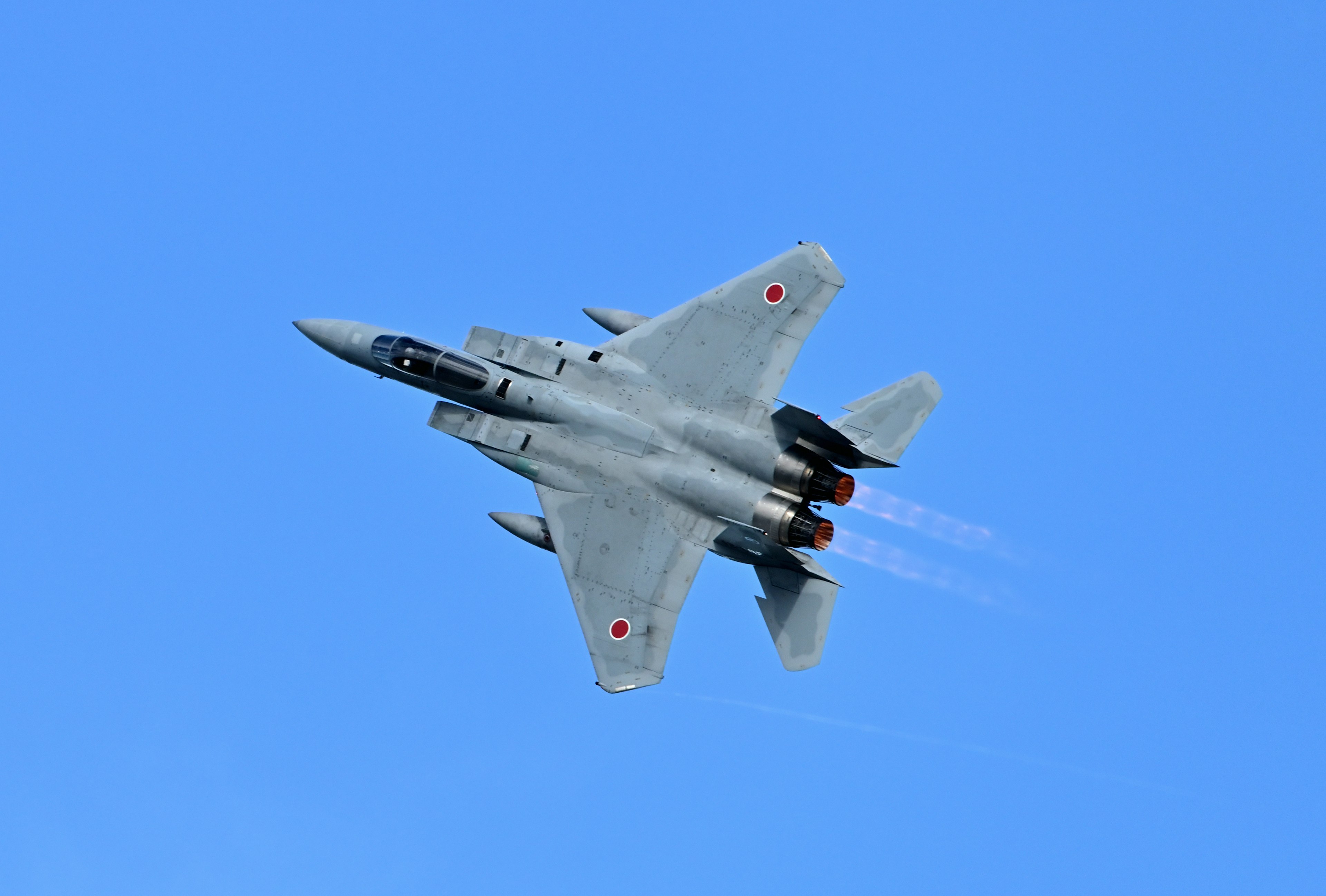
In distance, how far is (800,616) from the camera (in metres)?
26.7

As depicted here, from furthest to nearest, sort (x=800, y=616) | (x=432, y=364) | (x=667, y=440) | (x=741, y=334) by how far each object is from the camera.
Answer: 1. (x=741, y=334)
2. (x=432, y=364)
3. (x=667, y=440)
4. (x=800, y=616)

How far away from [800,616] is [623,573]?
147 inches

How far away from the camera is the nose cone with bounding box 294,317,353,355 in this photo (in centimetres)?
2975

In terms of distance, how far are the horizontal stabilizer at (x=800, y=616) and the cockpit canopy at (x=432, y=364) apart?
7353 millimetres

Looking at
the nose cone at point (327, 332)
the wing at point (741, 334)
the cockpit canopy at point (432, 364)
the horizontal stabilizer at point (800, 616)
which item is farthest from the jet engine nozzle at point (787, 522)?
the nose cone at point (327, 332)

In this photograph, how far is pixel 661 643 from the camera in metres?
27.4

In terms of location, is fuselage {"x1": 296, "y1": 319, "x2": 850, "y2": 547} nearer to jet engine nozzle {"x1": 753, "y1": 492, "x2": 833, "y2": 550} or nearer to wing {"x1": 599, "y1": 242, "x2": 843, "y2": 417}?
jet engine nozzle {"x1": 753, "y1": 492, "x2": 833, "y2": 550}

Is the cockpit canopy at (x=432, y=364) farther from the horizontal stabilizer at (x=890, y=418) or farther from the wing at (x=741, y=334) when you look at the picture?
the horizontal stabilizer at (x=890, y=418)

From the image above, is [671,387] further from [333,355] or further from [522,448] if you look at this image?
[333,355]

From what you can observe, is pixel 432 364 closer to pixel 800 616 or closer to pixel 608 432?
pixel 608 432

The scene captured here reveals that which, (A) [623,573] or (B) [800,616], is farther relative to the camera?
(A) [623,573]

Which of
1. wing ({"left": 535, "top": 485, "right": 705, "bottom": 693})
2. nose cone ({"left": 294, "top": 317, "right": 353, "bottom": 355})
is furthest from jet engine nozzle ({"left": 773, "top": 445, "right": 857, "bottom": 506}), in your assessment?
nose cone ({"left": 294, "top": 317, "right": 353, "bottom": 355})

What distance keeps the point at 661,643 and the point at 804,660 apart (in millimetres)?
2927

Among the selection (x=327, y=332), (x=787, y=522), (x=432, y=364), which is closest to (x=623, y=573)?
(x=787, y=522)
